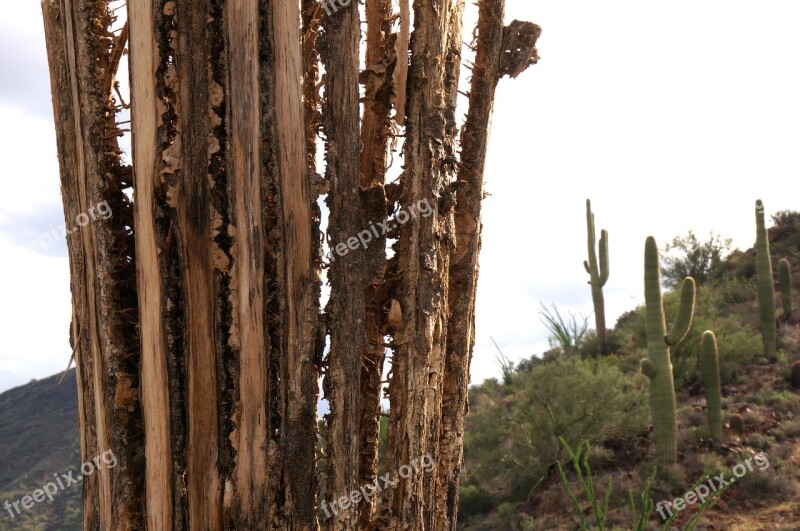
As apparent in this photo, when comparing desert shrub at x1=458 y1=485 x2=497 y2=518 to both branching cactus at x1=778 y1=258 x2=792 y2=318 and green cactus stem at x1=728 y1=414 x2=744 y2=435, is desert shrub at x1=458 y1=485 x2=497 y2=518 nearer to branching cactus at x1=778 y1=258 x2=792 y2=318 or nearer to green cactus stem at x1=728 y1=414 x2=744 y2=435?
green cactus stem at x1=728 y1=414 x2=744 y2=435

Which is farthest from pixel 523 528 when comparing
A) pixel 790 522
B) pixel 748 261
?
pixel 748 261

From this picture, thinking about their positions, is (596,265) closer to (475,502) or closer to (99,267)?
(475,502)

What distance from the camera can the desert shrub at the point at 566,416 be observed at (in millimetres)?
11820

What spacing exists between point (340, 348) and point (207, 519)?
0.61 meters

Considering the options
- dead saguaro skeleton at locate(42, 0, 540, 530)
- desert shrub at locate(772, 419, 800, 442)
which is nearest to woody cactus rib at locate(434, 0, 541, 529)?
dead saguaro skeleton at locate(42, 0, 540, 530)

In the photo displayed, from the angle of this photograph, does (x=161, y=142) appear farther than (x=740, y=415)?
No

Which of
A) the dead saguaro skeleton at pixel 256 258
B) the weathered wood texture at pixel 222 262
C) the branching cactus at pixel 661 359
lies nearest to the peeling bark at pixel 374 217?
the dead saguaro skeleton at pixel 256 258

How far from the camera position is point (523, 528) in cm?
992

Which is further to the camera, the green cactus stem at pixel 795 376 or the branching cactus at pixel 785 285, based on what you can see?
the branching cactus at pixel 785 285

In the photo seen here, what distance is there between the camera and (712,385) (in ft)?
36.2

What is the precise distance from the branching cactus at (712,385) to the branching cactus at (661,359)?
0.69m

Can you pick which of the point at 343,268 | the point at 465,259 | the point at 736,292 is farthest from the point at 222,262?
the point at 736,292

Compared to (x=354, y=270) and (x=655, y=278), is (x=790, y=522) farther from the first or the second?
(x=354, y=270)

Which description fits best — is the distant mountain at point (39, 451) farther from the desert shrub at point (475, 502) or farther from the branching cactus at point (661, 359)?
the branching cactus at point (661, 359)
